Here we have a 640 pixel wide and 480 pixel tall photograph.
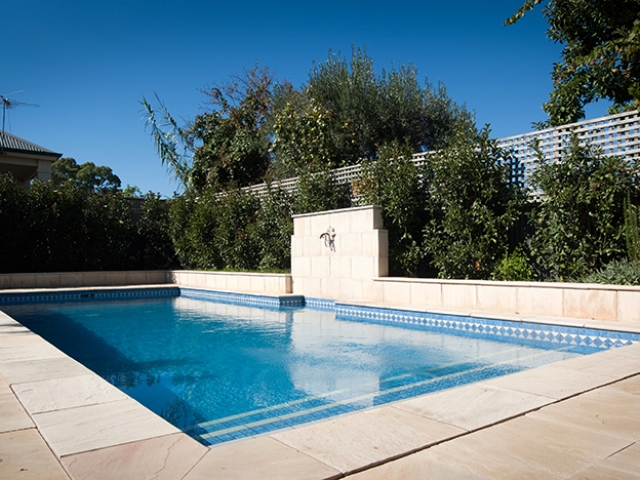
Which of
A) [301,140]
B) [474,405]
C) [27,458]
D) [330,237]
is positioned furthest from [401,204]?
[27,458]

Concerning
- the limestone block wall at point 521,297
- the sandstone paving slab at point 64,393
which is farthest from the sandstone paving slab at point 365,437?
the limestone block wall at point 521,297

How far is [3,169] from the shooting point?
19766mm

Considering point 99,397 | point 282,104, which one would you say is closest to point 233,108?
point 282,104

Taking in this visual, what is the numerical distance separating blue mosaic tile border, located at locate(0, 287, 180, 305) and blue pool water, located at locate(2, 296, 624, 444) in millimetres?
2068

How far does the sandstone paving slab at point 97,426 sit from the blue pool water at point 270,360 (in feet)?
2.20

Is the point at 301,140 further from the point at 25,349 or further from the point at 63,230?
the point at 25,349

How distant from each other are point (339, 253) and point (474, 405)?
24.9ft

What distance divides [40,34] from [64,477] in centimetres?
1600

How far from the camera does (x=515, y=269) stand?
330 inches

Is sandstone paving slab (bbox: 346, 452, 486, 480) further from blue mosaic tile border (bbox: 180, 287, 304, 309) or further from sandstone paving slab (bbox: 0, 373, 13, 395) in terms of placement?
blue mosaic tile border (bbox: 180, 287, 304, 309)

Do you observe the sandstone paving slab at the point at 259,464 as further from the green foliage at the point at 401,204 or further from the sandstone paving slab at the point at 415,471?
the green foliage at the point at 401,204

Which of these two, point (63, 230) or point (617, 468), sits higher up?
point (63, 230)

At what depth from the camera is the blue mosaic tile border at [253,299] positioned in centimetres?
1091

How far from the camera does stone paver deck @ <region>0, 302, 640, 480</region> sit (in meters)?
2.37
